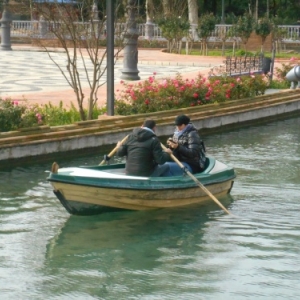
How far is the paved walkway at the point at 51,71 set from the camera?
24.9 metres

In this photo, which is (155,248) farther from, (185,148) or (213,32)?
(213,32)

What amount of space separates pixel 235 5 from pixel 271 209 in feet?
159

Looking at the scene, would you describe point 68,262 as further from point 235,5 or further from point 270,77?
point 235,5

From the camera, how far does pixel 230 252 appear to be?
11.6 meters

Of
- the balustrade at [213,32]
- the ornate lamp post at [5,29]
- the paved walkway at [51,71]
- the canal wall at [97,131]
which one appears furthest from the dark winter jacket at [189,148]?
the ornate lamp post at [5,29]

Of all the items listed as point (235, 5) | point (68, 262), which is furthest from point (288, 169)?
point (235, 5)

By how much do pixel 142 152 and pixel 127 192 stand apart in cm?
65

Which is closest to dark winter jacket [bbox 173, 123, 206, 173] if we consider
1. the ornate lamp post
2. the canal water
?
the canal water

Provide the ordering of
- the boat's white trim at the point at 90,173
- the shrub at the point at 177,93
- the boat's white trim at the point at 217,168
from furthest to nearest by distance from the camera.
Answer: the shrub at the point at 177,93, the boat's white trim at the point at 217,168, the boat's white trim at the point at 90,173

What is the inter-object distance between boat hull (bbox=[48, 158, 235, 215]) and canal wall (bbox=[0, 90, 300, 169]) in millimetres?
4253

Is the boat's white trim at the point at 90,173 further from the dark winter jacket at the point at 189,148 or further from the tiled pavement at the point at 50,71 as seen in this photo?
the tiled pavement at the point at 50,71

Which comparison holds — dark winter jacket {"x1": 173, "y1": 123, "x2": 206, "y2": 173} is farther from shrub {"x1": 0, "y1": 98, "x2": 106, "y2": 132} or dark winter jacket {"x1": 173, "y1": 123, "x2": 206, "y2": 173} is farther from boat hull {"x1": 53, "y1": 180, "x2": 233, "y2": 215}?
shrub {"x1": 0, "y1": 98, "x2": 106, "y2": 132}

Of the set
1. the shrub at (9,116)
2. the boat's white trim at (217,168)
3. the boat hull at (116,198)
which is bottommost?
the boat hull at (116,198)

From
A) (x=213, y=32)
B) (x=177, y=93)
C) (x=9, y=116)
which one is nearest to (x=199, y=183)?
(x=9, y=116)
